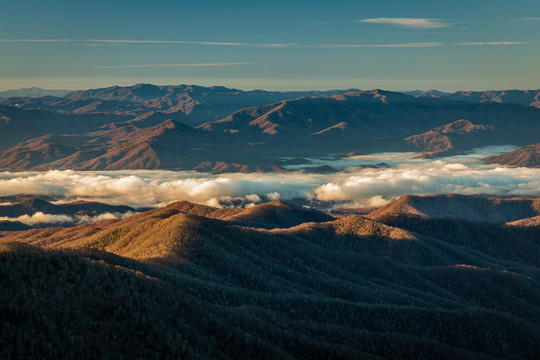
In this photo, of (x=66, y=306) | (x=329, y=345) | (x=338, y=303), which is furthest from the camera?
(x=338, y=303)

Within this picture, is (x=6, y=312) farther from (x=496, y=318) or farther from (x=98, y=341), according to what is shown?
(x=496, y=318)

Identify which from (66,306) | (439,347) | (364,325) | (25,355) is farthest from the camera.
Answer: (364,325)

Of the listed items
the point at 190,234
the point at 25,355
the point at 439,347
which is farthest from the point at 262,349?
the point at 190,234

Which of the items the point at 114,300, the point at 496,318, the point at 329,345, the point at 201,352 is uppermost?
the point at 114,300

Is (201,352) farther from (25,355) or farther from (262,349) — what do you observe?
(25,355)

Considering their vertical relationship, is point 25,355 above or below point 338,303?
above

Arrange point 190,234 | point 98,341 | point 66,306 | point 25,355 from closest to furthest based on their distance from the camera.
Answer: point 25,355 → point 98,341 → point 66,306 → point 190,234

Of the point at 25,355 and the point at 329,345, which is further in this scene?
the point at 329,345

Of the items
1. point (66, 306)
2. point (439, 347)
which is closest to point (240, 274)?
point (439, 347)

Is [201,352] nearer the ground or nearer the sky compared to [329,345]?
nearer the sky
